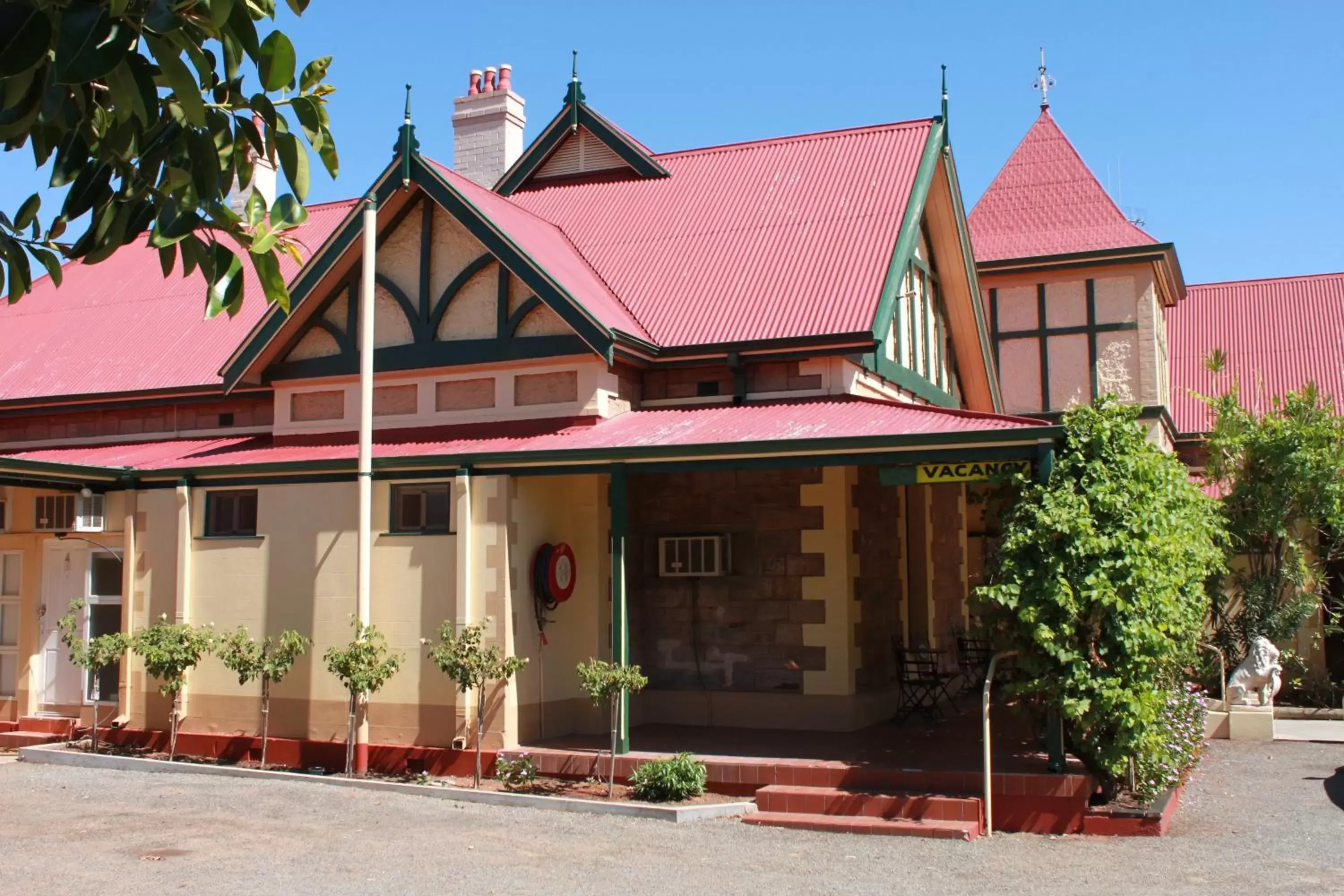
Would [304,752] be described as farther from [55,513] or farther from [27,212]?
[27,212]

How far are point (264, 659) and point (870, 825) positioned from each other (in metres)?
6.10

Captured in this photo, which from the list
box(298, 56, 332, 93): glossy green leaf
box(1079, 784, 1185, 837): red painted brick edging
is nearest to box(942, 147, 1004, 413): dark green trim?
box(1079, 784, 1185, 837): red painted brick edging

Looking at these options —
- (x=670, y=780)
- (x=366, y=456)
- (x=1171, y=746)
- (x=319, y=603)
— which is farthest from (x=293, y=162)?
(x=319, y=603)

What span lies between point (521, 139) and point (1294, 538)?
508 inches

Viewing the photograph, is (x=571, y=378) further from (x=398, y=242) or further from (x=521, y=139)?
(x=521, y=139)

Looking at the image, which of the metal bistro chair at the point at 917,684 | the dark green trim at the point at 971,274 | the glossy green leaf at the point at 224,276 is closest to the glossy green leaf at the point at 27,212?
the glossy green leaf at the point at 224,276

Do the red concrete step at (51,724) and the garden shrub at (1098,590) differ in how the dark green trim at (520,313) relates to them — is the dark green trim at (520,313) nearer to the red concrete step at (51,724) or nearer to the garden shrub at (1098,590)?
the garden shrub at (1098,590)

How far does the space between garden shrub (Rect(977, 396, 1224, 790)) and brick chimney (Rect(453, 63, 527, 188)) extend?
12434 mm

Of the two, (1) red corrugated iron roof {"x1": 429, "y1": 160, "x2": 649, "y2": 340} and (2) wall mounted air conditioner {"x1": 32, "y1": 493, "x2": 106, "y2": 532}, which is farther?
(2) wall mounted air conditioner {"x1": 32, "y1": 493, "x2": 106, "y2": 532}

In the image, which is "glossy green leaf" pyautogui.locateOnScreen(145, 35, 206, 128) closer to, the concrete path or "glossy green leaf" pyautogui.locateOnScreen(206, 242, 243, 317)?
"glossy green leaf" pyautogui.locateOnScreen(206, 242, 243, 317)

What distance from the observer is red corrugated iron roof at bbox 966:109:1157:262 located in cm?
2245

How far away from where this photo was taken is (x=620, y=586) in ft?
38.3

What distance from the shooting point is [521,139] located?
2088cm

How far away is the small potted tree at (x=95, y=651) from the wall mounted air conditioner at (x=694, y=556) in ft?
18.1
